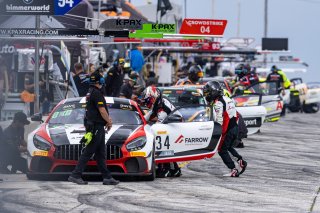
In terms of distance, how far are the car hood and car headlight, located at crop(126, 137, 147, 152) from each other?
12 cm

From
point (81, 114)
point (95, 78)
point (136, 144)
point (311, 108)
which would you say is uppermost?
point (95, 78)

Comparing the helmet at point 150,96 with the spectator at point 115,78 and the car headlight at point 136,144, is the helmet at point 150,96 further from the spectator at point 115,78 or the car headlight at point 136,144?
the spectator at point 115,78

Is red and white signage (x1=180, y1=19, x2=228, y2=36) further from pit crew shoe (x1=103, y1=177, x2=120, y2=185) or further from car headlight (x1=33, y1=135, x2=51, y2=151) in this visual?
pit crew shoe (x1=103, y1=177, x2=120, y2=185)

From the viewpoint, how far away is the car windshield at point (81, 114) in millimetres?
16594

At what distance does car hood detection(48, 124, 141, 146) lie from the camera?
1562 centimetres

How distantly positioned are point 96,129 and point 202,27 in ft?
25.9

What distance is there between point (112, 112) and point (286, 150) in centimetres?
745

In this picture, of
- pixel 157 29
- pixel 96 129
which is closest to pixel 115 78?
pixel 157 29

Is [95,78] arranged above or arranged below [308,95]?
above

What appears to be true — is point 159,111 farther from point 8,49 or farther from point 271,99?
point 271,99

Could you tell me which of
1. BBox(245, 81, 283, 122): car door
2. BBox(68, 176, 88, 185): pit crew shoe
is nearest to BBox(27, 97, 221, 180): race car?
A: BBox(68, 176, 88, 185): pit crew shoe

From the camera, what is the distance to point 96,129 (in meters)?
15.2

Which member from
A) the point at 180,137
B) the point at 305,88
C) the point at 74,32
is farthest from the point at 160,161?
the point at 305,88

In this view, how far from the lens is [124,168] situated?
15750mm
